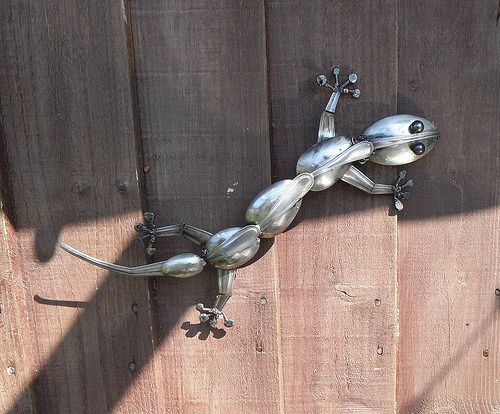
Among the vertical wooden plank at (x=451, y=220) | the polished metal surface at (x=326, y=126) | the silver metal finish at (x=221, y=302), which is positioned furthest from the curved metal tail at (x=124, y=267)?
the vertical wooden plank at (x=451, y=220)

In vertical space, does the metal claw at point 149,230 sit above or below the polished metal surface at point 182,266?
above

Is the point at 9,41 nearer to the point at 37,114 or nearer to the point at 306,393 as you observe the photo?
the point at 37,114

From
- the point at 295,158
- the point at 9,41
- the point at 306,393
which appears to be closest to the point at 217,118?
the point at 295,158

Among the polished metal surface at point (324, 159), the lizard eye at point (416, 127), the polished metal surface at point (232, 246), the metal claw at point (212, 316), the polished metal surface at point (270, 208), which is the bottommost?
the metal claw at point (212, 316)

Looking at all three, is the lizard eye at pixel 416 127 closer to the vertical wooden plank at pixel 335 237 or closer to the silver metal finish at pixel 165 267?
the vertical wooden plank at pixel 335 237

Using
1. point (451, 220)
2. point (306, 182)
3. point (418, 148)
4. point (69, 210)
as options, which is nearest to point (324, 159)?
point (306, 182)

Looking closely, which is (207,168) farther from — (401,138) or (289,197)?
(401,138)

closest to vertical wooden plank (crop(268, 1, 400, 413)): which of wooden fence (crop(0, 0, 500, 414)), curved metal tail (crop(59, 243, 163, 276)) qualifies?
wooden fence (crop(0, 0, 500, 414))
